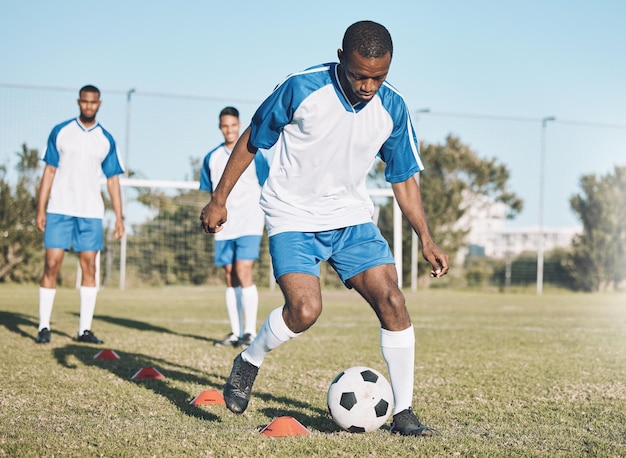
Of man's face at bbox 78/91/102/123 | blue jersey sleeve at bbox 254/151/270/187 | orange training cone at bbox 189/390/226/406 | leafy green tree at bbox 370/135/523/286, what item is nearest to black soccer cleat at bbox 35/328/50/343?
man's face at bbox 78/91/102/123

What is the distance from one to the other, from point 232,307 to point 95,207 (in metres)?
1.82

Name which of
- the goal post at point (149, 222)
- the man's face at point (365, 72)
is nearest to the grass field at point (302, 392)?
the man's face at point (365, 72)

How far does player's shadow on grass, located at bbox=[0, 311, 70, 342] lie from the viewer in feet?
28.3

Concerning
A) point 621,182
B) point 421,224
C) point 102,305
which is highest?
point 621,182

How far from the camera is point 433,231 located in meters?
25.4

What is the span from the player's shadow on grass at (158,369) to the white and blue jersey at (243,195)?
1884mm

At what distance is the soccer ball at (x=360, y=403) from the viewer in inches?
155

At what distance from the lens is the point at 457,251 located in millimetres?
26250

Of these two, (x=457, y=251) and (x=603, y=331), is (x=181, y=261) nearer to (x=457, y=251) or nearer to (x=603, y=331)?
(x=457, y=251)

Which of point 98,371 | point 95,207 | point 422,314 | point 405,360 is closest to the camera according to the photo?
point 405,360

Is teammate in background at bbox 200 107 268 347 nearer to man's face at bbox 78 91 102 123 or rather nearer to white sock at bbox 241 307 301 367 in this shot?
man's face at bbox 78 91 102 123

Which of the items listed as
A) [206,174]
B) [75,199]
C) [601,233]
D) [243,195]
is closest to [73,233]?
[75,199]

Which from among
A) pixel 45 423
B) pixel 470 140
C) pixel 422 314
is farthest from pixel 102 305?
pixel 470 140

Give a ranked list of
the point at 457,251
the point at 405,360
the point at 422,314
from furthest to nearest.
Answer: the point at 457,251
the point at 422,314
the point at 405,360
